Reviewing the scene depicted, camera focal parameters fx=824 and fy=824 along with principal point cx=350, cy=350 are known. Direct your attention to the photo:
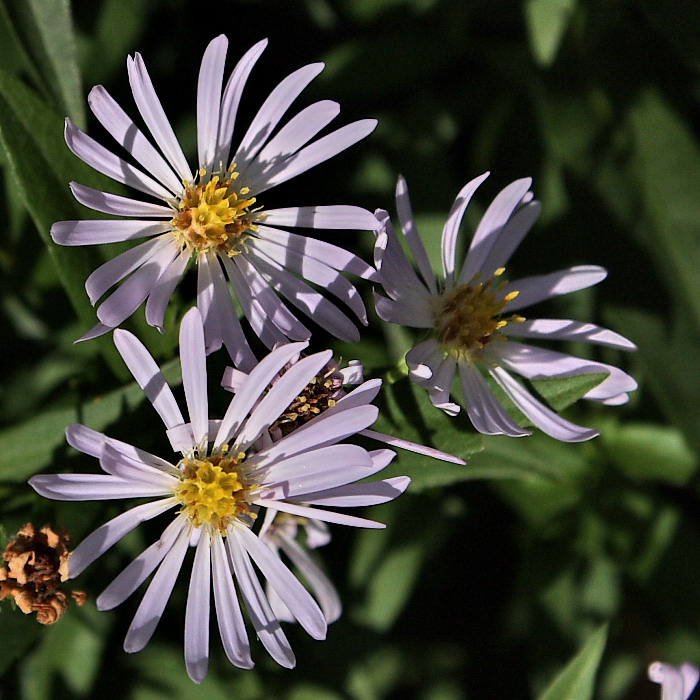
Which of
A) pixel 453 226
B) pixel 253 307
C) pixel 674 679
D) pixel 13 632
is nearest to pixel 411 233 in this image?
pixel 453 226

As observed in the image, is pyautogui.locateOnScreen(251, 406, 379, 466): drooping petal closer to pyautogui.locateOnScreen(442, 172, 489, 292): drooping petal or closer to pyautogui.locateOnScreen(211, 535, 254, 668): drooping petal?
pyautogui.locateOnScreen(211, 535, 254, 668): drooping petal

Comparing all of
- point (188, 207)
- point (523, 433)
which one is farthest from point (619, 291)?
point (188, 207)

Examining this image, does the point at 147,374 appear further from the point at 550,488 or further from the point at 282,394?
the point at 550,488

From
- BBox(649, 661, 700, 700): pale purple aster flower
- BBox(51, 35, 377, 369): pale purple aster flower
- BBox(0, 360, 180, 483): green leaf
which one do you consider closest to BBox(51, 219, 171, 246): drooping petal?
BBox(51, 35, 377, 369): pale purple aster flower

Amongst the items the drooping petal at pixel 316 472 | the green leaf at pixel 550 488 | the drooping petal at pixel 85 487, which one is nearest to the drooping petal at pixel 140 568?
the drooping petal at pixel 85 487

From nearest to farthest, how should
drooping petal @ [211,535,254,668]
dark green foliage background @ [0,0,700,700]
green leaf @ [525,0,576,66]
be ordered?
drooping petal @ [211,535,254,668]
green leaf @ [525,0,576,66]
dark green foliage background @ [0,0,700,700]

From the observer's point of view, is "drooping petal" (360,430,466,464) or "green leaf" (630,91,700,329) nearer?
"drooping petal" (360,430,466,464)
